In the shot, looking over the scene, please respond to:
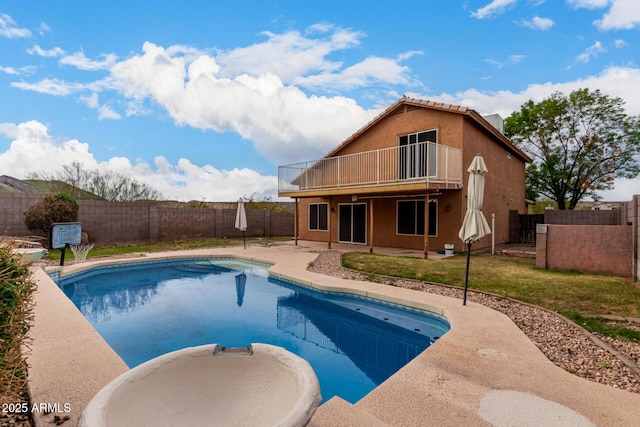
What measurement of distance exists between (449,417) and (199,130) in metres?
14.8

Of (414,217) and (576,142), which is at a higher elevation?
(576,142)

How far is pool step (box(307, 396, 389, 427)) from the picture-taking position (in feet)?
7.68

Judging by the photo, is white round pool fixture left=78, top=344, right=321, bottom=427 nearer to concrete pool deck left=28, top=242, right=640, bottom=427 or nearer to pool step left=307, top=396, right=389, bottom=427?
concrete pool deck left=28, top=242, right=640, bottom=427

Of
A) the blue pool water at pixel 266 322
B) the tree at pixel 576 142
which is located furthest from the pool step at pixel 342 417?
the tree at pixel 576 142

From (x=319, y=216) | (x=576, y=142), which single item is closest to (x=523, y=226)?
(x=576, y=142)

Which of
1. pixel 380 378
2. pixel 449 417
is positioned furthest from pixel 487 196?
pixel 449 417

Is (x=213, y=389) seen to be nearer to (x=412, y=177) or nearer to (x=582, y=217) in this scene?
(x=412, y=177)

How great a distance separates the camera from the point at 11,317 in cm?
188

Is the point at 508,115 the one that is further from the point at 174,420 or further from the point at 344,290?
the point at 174,420

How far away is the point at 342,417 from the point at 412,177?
395 inches

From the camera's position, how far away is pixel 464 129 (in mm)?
11430

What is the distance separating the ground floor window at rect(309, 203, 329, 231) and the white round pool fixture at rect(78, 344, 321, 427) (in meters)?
14.2

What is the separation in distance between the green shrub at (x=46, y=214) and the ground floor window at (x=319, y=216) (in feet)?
33.9

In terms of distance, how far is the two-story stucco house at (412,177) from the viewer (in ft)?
36.7
